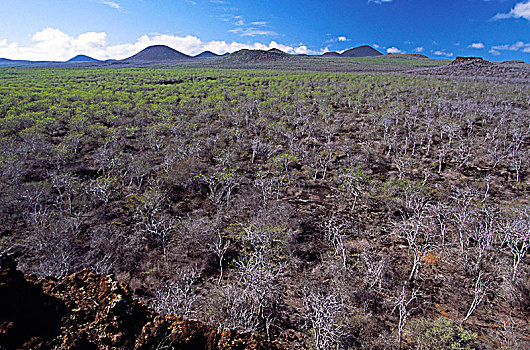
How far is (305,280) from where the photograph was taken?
10.1 m

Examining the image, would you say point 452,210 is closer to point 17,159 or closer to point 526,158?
point 526,158

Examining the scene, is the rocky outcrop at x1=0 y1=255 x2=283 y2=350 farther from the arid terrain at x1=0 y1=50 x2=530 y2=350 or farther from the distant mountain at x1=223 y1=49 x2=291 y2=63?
the distant mountain at x1=223 y1=49 x2=291 y2=63

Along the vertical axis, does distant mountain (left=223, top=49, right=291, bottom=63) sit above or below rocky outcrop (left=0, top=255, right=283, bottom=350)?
above

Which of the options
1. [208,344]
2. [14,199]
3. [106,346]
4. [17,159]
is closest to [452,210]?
[208,344]

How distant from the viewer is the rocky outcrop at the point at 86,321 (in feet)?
8.96

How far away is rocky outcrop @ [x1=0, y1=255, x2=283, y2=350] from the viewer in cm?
273

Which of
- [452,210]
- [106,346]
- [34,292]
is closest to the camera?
[106,346]

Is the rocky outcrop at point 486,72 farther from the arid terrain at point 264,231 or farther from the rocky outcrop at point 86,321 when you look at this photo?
the rocky outcrop at point 86,321

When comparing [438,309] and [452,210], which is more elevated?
[452,210]

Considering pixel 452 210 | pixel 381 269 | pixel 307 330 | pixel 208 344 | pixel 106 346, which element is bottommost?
pixel 307 330

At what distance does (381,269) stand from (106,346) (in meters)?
8.93

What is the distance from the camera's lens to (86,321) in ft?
10.2

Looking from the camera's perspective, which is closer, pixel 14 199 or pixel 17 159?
pixel 14 199

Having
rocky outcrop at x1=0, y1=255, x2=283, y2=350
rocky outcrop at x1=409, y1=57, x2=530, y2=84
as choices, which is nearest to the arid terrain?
rocky outcrop at x1=0, y1=255, x2=283, y2=350
